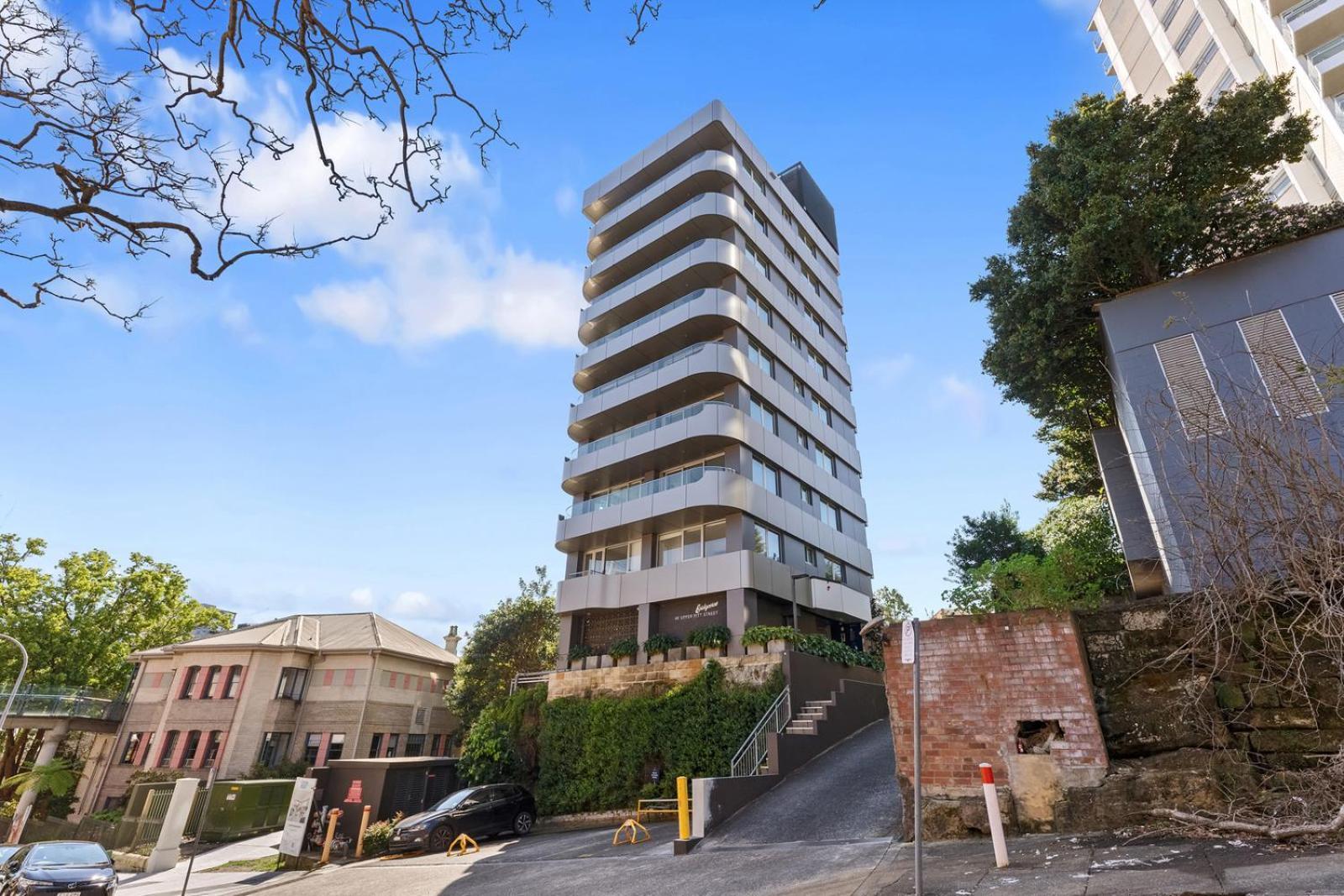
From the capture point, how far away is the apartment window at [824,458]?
30.6m

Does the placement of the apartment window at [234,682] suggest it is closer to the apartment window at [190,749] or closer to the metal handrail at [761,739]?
the apartment window at [190,749]

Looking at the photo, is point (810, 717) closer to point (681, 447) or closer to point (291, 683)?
point (681, 447)

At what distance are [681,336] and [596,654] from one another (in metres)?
14.1

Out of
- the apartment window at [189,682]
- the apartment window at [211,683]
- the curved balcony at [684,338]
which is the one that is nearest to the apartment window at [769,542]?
the curved balcony at [684,338]

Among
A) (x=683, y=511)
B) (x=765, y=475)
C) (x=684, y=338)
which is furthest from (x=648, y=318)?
(x=683, y=511)

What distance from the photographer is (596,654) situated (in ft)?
77.7

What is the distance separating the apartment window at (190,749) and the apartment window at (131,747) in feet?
10.9

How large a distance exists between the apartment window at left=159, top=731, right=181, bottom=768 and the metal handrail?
2852 cm

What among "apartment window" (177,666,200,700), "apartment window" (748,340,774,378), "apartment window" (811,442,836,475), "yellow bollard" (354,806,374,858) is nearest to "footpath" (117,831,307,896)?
"yellow bollard" (354,806,374,858)

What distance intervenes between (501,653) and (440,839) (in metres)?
15.6

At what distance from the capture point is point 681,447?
2577cm

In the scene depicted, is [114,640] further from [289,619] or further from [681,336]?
[681,336]

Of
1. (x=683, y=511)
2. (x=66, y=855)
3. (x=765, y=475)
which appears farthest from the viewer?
(x=765, y=475)

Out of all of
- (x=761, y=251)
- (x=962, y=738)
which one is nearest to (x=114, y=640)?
(x=761, y=251)
